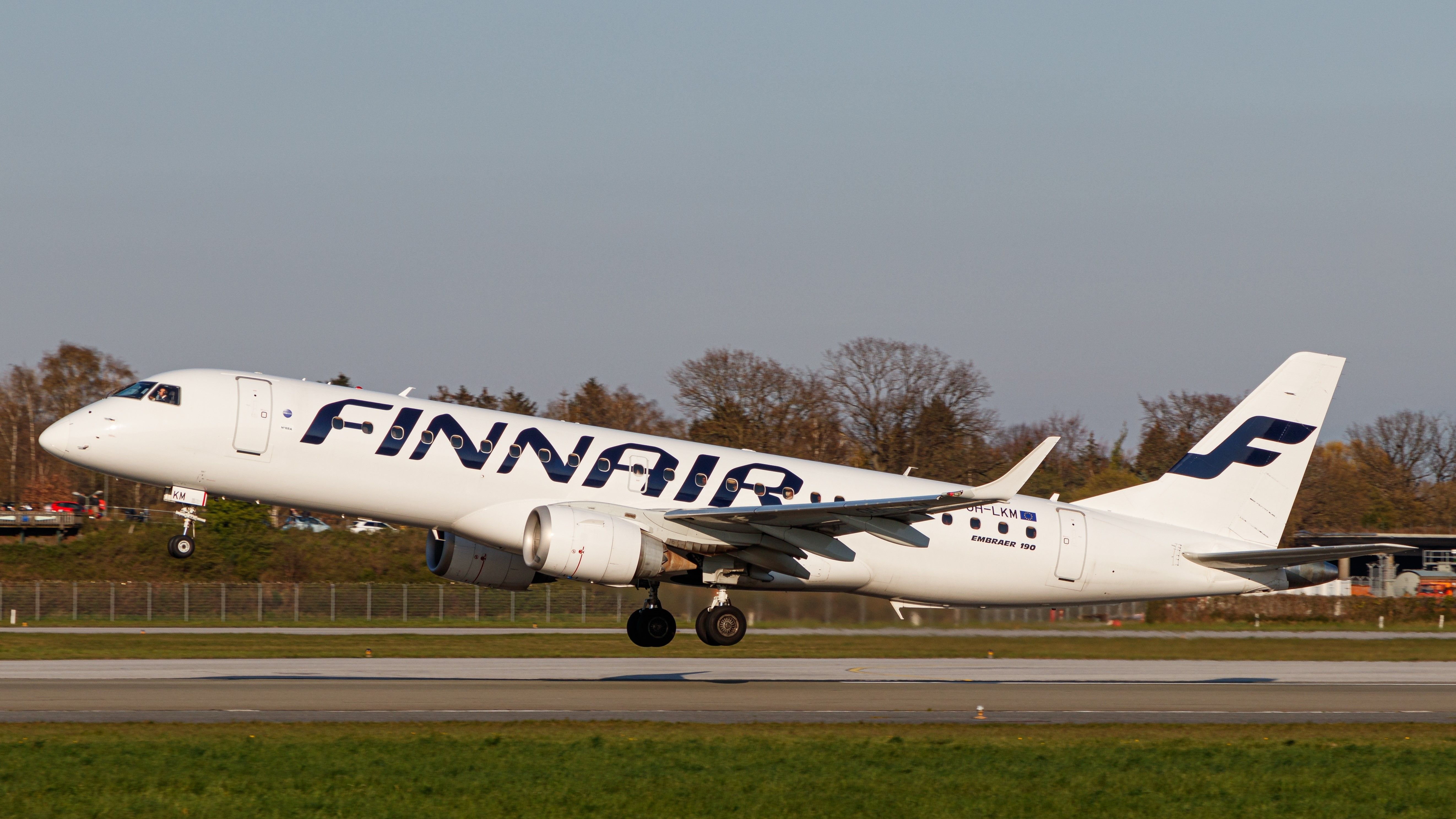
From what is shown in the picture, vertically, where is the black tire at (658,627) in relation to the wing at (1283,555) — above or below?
below

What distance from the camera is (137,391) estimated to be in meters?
27.7

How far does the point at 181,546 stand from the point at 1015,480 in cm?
1586

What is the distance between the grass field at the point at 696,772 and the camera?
1673cm

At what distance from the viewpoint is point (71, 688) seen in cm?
2909

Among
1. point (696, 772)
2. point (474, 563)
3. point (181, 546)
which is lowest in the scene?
point (696, 772)

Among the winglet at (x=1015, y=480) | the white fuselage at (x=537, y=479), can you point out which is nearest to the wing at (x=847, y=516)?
the winglet at (x=1015, y=480)

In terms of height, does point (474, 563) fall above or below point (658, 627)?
above

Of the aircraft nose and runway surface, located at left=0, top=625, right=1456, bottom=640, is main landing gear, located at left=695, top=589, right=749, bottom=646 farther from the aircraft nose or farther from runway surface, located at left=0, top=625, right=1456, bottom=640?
the aircraft nose

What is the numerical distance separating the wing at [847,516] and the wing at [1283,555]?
6.28m

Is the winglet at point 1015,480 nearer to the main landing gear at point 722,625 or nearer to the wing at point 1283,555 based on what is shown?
the main landing gear at point 722,625

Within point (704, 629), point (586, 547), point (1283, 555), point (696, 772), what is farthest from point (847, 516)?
point (696, 772)

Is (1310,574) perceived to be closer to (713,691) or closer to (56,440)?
(713,691)

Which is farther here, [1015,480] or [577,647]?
[577,647]

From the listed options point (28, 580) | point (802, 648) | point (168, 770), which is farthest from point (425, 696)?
point (28, 580)
